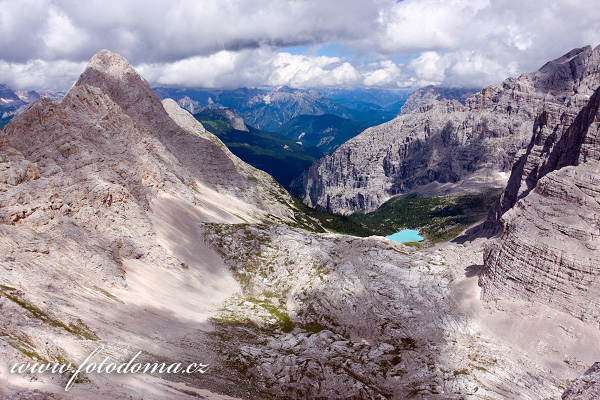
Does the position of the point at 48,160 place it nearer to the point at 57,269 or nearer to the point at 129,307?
the point at 57,269

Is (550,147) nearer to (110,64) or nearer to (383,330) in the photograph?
(383,330)

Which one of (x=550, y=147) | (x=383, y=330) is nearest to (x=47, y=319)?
(x=383, y=330)

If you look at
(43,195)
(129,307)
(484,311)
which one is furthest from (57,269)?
(484,311)

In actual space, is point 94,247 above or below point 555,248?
above

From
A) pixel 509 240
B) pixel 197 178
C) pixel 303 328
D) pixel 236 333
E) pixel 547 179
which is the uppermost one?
pixel 197 178

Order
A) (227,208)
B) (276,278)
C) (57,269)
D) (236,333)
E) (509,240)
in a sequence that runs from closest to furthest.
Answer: (57,269)
(236,333)
(509,240)
(276,278)
(227,208)

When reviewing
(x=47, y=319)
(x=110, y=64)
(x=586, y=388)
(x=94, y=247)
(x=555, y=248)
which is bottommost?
(x=555, y=248)

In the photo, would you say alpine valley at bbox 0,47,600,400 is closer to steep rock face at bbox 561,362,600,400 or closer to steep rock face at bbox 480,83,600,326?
steep rock face at bbox 561,362,600,400
